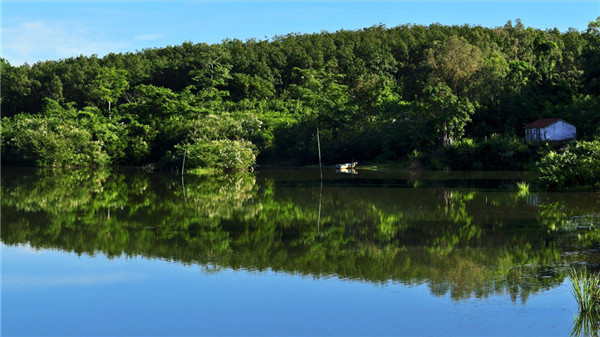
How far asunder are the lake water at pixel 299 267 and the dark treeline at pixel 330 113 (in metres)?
26.5

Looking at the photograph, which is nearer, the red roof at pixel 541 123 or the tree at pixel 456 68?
the red roof at pixel 541 123

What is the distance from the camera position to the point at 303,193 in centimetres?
2948

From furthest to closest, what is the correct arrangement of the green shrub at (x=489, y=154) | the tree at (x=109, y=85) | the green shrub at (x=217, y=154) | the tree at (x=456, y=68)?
the tree at (x=109, y=85), the tree at (x=456, y=68), the green shrub at (x=217, y=154), the green shrub at (x=489, y=154)

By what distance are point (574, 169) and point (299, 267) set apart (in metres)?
16.9

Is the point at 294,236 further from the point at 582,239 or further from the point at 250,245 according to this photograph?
the point at 582,239

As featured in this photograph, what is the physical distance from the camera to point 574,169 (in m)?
25.2

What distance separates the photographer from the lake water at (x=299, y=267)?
8969 millimetres

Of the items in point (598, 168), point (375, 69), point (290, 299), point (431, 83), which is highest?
point (375, 69)

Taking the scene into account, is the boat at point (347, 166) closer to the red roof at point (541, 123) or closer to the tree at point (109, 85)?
the red roof at point (541, 123)

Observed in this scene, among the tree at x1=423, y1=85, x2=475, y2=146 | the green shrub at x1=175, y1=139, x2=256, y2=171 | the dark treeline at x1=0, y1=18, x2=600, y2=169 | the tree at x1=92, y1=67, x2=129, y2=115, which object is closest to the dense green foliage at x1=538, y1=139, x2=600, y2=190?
the dark treeline at x1=0, y1=18, x2=600, y2=169

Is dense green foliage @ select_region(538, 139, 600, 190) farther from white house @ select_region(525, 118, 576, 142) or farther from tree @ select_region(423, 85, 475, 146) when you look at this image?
tree @ select_region(423, 85, 475, 146)

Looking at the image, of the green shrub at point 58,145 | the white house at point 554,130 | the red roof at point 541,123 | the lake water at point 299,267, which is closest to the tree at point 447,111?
the red roof at point 541,123

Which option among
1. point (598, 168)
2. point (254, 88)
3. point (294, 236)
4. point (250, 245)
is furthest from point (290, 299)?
point (254, 88)

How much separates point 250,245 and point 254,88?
6979 centimetres
